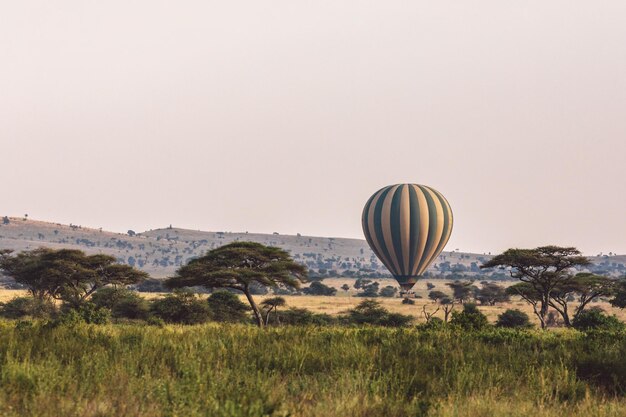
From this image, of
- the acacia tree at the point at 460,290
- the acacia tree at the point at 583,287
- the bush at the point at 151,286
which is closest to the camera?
the acacia tree at the point at 583,287

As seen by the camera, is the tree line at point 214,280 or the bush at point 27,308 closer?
the tree line at point 214,280

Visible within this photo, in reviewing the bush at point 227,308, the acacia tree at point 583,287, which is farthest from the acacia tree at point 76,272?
the acacia tree at point 583,287

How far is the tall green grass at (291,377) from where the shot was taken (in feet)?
29.8

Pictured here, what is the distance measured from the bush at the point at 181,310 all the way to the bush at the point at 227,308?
2661 millimetres

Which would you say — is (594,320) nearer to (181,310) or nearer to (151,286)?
(181,310)

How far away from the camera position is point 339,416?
8938mm

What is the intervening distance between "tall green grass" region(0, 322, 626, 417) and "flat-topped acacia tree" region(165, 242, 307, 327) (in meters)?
36.0

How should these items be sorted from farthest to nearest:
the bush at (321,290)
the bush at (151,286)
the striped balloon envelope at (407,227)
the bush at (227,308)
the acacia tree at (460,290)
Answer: the bush at (321,290), the bush at (151,286), the acacia tree at (460,290), the striped balloon envelope at (407,227), the bush at (227,308)

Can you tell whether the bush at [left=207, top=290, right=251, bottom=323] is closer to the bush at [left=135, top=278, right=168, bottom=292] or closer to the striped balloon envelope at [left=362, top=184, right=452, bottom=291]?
the striped balloon envelope at [left=362, top=184, right=452, bottom=291]

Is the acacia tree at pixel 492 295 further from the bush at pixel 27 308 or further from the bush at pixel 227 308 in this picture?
the bush at pixel 27 308

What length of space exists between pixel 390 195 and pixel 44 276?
50286mm

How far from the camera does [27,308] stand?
6312 cm

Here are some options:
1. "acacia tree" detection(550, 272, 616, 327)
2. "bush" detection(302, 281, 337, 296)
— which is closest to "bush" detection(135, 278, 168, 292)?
"bush" detection(302, 281, 337, 296)

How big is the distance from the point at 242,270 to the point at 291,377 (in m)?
41.5
